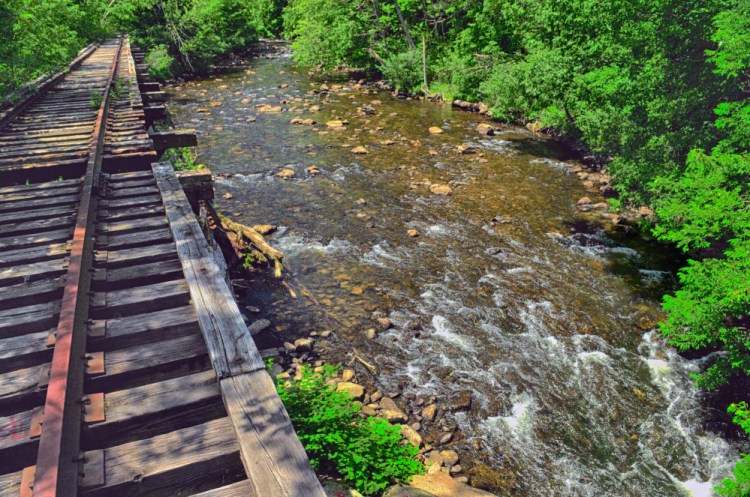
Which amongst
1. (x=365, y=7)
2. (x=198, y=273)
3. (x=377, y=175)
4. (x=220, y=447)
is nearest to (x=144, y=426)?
(x=220, y=447)

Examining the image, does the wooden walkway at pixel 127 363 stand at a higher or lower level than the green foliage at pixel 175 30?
lower

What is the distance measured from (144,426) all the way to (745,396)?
302 inches

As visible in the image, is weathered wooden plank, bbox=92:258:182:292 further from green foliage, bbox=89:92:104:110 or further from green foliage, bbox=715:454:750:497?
green foliage, bbox=89:92:104:110

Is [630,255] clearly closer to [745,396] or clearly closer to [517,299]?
[517,299]

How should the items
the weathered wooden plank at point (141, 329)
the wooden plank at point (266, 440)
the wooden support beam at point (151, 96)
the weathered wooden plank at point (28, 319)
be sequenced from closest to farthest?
1. the wooden plank at point (266, 440)
2. the weathered wooden plank at point (141, 329)
3. the weathered wooden plank at point (28, 319)
4. the wooden support beam at point (151, 96)

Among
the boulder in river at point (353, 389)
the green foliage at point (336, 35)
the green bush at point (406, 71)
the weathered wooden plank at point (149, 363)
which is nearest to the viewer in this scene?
the weathered wooden plank at point (149, 363)

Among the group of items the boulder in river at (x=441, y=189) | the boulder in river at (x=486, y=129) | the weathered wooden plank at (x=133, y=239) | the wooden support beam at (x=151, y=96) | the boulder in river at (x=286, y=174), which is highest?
the wooden support beam at (x=151, y=96)

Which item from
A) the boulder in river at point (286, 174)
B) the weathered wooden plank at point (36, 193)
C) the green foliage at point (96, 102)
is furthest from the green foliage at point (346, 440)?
the green foliage at point (96, 102)

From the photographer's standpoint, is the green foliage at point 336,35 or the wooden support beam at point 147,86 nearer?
the wooden support beam at point 147,86

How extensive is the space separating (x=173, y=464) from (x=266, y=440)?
0.59 meters

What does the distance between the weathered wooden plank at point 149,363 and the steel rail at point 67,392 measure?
0.59 feet

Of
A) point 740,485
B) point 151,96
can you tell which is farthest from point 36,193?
point 740,485

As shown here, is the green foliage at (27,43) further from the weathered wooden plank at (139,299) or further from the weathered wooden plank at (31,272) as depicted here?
the weathered wooden plank at (139,299)

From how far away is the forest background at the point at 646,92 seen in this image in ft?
21.7
